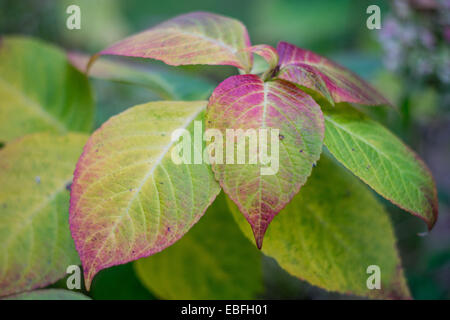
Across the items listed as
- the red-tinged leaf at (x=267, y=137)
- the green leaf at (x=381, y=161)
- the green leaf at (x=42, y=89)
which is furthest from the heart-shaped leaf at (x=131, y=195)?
the green leaf at (x=42, y=89)

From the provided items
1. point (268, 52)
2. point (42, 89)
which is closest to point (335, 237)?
point (268, 52)

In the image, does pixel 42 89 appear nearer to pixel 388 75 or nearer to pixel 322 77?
pixel 322 77

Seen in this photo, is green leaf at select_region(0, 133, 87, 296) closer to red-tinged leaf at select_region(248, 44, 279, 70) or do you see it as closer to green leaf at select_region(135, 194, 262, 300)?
green leaf at select_region(135, 194, 262, 300)

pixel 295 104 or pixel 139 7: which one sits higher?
pixel 139 7

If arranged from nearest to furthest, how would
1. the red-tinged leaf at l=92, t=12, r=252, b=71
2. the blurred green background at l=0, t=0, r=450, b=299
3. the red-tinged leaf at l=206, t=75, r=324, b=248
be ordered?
the red-tinged leaf at l=206, t=75, r=324, b=248, the red-tinged leaf at l=92, t=12, r=252, b=71, the blurred green background at l=0, t=0, r=450, b=299

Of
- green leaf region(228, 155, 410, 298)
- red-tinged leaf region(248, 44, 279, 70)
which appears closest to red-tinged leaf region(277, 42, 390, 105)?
red-tinged leaf region(248, 44, 279, 70)

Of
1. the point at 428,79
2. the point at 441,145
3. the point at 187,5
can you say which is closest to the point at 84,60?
the point at 428,79
